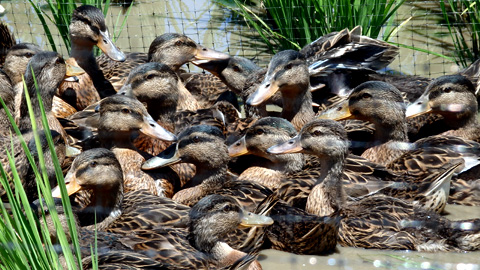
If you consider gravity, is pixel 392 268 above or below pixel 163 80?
below

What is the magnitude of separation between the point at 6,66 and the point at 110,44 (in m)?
0.88

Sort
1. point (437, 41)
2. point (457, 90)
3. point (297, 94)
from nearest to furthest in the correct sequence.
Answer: point (457, 90) < point (297, 94) < point (437, 41)

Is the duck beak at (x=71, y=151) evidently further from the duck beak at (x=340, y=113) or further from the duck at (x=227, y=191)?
the duck beak at (x=340, y=113)

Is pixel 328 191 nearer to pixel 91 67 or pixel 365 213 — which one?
pixel 365 213

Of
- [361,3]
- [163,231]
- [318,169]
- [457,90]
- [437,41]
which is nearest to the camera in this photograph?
[163,231]

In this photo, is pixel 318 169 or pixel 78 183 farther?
pixel 318 169

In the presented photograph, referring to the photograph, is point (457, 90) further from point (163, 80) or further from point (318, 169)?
point (163, 80)

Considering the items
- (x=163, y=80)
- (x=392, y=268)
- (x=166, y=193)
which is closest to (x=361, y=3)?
(x=163, y=80)

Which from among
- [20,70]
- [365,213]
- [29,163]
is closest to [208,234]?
[365,213]

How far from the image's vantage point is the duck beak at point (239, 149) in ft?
17.7

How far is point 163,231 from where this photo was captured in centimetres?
430

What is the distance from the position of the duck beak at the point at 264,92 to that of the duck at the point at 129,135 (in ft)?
2.91

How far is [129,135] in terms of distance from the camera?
18.0 feet

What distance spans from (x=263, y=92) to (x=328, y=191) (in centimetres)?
144
